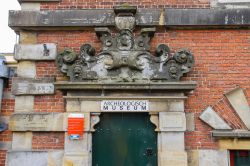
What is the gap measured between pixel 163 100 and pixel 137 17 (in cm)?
188

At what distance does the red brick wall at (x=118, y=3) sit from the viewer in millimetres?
8055

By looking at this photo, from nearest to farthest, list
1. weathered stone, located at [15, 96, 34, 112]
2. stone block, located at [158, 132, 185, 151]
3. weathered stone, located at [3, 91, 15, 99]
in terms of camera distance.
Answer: stone block, located at [158, 132, 185, 151] → weathered stone, located at [15, 96, 34, 112] → weathered stone, located at [3, 91, 15, 99]

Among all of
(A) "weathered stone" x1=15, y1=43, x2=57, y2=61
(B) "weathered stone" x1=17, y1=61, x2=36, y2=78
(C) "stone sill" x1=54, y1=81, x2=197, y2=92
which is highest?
(A) "weathered stone" x1=15, y1=43, x2=57, y2=61

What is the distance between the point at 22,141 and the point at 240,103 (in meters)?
4.43

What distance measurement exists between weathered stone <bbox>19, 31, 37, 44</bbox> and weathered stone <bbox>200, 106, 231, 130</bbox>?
151 inches

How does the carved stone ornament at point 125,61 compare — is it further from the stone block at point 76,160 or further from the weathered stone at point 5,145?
the weathered stone at point 5,145

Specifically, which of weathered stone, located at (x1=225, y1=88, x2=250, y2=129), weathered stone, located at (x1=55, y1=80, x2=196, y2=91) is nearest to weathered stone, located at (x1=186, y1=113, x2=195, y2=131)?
weathered stone, located at (x1=55, y1=80, x2=196, y2=91)

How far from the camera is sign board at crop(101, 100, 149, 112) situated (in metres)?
7.39

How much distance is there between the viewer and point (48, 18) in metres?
7.94

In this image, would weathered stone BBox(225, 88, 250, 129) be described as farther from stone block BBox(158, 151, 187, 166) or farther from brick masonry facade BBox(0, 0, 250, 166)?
stone block BBox(158, 151, 187, 166)

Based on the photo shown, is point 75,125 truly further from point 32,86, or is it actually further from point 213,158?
point 213,158

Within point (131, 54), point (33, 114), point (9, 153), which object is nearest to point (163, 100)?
point (131, 54)

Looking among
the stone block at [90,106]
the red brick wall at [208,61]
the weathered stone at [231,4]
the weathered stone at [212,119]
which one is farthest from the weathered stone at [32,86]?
the weathered stone at [231,4]

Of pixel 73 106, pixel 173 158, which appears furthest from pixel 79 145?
pixel 173 158
